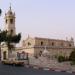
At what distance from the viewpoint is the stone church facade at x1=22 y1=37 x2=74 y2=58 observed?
55312mm

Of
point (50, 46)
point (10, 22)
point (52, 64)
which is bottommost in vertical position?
point (52, 64)

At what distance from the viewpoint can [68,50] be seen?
57000 mm

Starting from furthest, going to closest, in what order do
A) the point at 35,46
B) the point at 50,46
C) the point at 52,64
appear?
the point at 50,46
the point at 35,46
the point at 52,64

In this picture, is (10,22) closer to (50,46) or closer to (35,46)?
(35,46)

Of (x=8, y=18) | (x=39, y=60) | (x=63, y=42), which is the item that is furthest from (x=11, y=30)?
(x=39, y=60)

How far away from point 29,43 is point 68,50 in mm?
8831

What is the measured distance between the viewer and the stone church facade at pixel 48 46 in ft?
181

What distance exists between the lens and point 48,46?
186ft

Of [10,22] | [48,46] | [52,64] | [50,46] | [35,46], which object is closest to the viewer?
[52,64]

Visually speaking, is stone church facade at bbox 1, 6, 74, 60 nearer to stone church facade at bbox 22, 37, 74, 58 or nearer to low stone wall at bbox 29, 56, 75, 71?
stone church facade at bbox 22, 37, 74, 58

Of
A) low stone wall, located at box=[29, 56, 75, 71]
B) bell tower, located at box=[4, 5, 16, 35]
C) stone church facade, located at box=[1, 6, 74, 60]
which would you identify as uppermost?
bell tower, located at box=[4, 5, 16, 35]

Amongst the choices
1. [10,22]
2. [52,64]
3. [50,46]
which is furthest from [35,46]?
[52,64]

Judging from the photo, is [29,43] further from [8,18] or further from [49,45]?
[8,18]

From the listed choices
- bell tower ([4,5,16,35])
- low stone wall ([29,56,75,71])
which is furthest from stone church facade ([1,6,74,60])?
low stone wall ([29,56,75,71])
